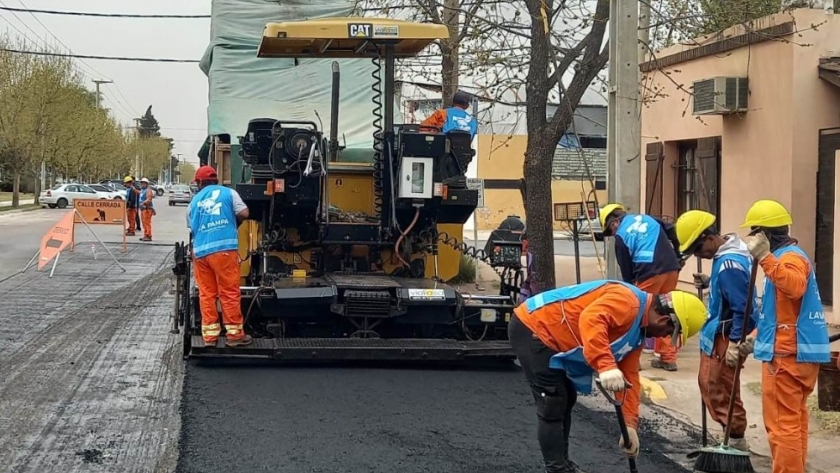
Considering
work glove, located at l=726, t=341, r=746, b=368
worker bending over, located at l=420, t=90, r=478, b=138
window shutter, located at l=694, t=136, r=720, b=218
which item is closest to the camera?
work glove, located at l=726, t=341, r=746, b=368

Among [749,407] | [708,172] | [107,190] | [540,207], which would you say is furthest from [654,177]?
[107,190]

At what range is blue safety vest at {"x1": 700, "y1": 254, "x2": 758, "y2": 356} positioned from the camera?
593cm

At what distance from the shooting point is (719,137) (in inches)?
531

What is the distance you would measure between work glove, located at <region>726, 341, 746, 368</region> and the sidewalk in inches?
28.4

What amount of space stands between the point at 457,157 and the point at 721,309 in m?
3.52

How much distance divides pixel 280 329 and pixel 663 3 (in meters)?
7.08

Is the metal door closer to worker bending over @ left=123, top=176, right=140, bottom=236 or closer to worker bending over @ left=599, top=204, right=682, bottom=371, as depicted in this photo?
worker bending over @ left=599, top=204, right=682, bottom=371

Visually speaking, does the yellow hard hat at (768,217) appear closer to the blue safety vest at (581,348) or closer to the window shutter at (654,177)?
the blue safety vest at (581,348)

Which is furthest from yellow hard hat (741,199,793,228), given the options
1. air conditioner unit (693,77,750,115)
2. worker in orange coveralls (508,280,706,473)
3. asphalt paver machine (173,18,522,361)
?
air conditioner unit (693,77,750,115)

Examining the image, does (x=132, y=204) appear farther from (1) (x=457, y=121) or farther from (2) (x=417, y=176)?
(2) (x=417, y=176)

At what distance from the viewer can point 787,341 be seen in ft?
17.0

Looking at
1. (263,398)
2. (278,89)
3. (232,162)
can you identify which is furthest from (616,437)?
(278,89)

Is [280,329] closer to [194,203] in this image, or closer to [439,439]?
[194,203]

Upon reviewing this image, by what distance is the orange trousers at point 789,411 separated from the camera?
5.16m
